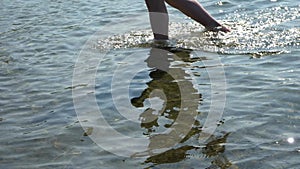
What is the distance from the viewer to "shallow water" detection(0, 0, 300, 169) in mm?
3969

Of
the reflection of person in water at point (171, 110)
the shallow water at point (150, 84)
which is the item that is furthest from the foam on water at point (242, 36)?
the reflection of person in water at point (171, 110)

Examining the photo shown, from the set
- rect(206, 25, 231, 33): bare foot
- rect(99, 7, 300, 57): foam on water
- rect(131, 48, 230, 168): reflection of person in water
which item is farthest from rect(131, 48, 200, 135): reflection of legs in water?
rect(206, 25, 231, 33): bare foot

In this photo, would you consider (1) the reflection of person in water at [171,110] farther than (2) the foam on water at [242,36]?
No

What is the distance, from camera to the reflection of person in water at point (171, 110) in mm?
3984

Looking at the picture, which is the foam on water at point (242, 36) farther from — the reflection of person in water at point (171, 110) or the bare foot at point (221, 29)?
the reflection of person in water at point (171, 110)

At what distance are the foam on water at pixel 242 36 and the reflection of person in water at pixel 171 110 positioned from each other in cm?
53

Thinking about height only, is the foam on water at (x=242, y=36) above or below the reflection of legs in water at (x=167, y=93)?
above

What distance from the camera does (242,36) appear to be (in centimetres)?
676

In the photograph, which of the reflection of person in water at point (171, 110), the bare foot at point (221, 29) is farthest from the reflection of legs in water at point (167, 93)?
the bare foot at point (221, 29)

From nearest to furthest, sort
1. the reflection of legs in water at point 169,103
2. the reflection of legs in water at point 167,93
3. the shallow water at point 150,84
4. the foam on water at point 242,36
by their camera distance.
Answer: the shallow water at point 150,84 < the reflection of legs in water at point 169,103 < the reflection of legs in water at point 167,93 < the foam on water at point 242,36

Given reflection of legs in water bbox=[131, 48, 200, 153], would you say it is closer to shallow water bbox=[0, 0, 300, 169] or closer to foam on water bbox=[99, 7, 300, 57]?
shallow water bbox=[0, 0, 300, 169]

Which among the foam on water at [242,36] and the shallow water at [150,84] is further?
the foam on water at [242,36]

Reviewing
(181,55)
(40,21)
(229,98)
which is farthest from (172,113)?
(40,21)

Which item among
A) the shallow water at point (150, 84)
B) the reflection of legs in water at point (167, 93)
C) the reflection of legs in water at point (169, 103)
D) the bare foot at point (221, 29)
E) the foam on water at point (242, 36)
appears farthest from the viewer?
the bare foot at point (221, 29)
